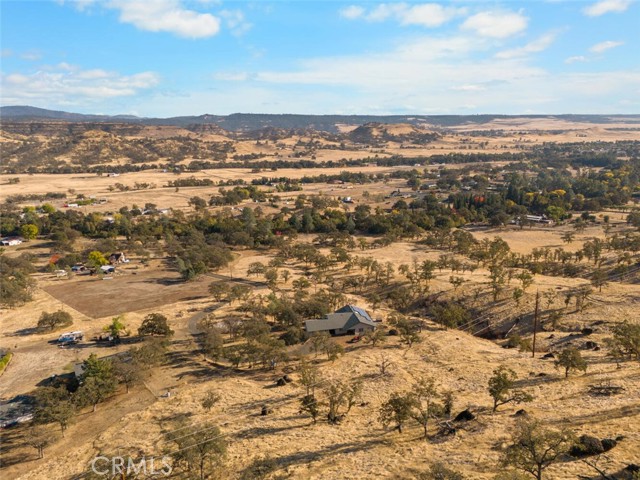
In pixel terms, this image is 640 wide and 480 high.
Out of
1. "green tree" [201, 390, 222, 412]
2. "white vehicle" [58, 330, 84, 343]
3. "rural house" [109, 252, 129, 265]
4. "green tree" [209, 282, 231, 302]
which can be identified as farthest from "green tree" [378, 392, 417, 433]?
"rural house" [109, 252, 129, 265]

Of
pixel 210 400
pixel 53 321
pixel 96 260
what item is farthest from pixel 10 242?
pixel 210 400

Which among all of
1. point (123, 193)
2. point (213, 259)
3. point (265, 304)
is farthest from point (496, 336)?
point (123, 193)

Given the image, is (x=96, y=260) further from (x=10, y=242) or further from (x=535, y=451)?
(x=535, y=451)

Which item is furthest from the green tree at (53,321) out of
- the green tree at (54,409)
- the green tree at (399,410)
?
the green tree at (399,410)

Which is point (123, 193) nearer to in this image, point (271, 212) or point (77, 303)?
point (271, 212)

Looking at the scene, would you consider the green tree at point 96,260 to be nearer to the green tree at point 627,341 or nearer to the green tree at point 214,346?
the green tree at point 214,346

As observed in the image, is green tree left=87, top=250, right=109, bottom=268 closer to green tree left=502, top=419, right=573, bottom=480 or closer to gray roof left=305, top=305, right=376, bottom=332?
gray roof left=305, top=305, right=376, bottom=332
